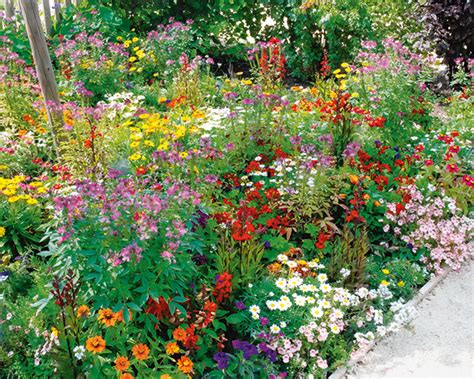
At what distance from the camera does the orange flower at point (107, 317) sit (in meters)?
2.90

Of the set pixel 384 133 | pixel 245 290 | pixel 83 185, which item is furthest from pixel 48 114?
pixel 384 133

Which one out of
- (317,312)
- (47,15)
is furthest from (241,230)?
(47,15)

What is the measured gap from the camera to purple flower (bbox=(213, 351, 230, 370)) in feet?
10.1

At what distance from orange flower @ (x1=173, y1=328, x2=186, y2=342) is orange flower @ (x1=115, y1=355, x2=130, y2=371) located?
1.02ft

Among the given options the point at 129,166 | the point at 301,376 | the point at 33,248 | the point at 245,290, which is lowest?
the point at 301,376

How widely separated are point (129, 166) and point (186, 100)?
5.18ft

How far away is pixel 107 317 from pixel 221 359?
659 mm

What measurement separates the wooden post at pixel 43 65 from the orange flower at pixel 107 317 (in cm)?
232

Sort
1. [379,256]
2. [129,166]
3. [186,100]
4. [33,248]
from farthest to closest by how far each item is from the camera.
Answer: [186,100], [129,166], [379,256], [33,248]

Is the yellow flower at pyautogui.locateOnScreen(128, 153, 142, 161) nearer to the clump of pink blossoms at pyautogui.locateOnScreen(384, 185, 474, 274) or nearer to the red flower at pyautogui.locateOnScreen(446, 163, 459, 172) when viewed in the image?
the clump of pink blossoms at pyautogui.locateOnScreen(384, 185, 474, 274)

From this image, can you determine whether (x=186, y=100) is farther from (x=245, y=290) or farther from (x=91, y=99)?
(x=245, y=290)

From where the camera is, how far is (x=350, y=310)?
378 centimetres

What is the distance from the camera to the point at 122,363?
111 inches

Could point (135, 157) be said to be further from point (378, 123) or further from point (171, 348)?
point (378, 123)
